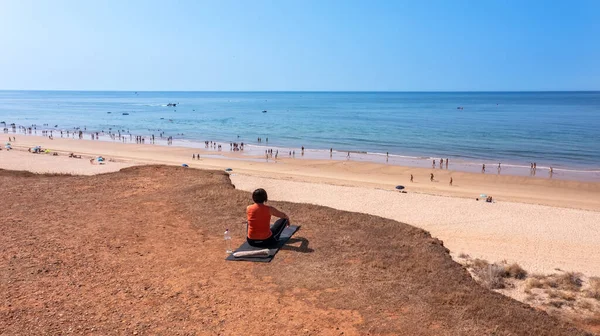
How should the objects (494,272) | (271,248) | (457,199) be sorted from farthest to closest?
(457,199) < (494,272) < (271,248)

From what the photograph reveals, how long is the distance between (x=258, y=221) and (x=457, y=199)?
1503 cm

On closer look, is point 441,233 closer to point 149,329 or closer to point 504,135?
point 149,329

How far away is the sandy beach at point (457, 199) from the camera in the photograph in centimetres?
1357

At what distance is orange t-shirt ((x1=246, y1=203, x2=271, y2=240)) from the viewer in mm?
9008

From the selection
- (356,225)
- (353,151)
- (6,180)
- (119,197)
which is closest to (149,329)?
(356,225)

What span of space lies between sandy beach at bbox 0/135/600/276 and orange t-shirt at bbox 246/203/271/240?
6.51 meters

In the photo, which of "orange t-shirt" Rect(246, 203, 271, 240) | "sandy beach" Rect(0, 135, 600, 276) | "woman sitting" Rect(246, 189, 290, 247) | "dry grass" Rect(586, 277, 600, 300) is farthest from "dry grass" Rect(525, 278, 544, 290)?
"orange t-shirt" Rect(246, 203, 271, 240)

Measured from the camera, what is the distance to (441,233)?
1514cm

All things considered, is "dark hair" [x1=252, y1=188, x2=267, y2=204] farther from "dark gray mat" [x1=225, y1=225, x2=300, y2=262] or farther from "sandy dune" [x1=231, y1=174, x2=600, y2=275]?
"sandy dune" [x1=231, y1=174, x2=600, y2=275]

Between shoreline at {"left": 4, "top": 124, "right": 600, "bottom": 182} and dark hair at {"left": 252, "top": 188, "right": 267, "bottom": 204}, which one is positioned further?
shoreline at {"left": 4, "top": 124, "right": 600, "bottom": 182}

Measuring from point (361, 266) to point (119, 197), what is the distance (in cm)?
883

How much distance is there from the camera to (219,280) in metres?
7.96

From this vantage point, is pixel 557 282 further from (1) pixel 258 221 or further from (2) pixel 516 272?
(1) pixel 258 221

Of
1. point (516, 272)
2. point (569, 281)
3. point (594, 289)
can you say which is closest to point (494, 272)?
point (516, 272)
